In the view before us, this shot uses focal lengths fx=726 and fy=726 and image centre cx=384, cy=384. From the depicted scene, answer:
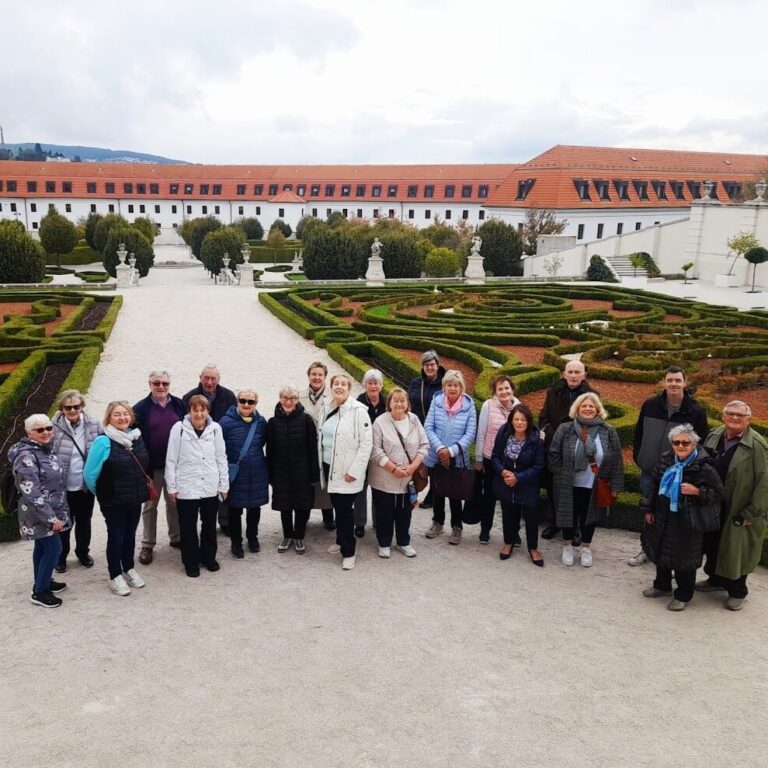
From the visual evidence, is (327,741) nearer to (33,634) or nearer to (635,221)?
(33,634)

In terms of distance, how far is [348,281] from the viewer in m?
30.2

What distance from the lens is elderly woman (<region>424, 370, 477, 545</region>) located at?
6643 mm

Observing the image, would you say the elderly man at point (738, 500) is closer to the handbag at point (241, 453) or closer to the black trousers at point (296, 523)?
the black trousers at point (296, 523)

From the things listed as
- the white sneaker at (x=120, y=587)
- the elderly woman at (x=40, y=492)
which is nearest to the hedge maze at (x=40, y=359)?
the elderly woman at (x=40, y=492)

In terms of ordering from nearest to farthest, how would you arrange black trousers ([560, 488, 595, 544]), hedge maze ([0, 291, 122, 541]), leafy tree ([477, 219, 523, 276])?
black trousers ([560, 488, 595, 544])
hedge maze ([0, 291, 122, 541])
leafy tree ([477, 219, 523, 276])

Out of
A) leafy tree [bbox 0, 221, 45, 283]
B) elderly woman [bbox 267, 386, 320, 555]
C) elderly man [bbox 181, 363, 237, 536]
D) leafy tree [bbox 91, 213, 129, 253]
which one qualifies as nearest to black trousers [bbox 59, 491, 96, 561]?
elderly man [bbox 181, 363, 237, 536]

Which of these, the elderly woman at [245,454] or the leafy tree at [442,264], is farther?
the leafy tree at [442,264]

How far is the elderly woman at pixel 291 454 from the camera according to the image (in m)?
6.26

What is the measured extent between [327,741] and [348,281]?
2683 cm

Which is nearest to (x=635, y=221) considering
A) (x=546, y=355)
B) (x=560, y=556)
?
(x=546, y=355)

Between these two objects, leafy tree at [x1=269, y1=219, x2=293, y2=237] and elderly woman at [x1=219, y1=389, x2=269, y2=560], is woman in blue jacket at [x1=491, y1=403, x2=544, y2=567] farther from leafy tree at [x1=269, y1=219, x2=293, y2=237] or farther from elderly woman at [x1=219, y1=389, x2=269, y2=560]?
leafy tree at [x1=269, y1=219, x2=293, y2=237]

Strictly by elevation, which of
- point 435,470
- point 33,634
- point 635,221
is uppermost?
point 635,221

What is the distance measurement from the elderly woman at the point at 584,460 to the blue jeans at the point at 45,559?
162 inches

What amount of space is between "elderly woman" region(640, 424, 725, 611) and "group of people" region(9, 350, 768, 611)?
0.01m
